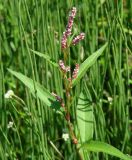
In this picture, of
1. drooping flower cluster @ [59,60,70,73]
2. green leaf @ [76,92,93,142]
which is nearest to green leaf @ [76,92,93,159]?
green leaf @ [76,92,93,142]

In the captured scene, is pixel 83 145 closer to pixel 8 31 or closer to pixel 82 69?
pixel 82 69

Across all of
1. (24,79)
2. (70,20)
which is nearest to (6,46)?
(24,79)

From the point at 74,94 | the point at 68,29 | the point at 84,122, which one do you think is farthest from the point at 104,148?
the point at 74,94

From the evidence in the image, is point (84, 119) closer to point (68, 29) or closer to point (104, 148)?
point (104, 148)

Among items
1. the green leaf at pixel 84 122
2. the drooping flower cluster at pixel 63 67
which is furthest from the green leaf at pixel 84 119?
the drooping flower cluster at pixel 63 67

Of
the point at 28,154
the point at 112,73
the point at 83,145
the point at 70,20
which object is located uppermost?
the point at 70,20

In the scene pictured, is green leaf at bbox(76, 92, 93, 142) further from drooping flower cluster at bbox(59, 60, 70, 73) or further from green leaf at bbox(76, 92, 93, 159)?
drooping flower cluster at bbox(59, 60, 70, 73)

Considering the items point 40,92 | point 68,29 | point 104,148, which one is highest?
point 68,29
